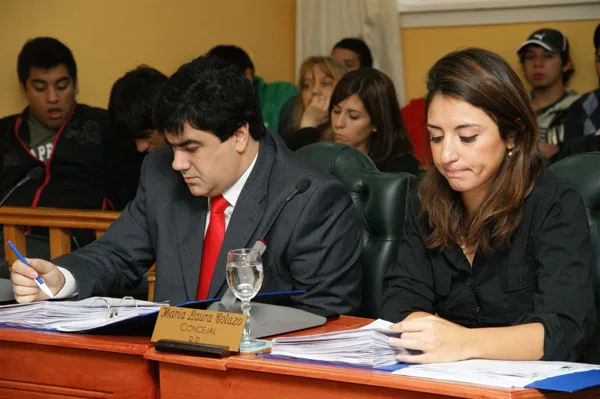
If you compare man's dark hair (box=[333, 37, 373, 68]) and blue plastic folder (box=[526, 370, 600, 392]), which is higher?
man's dark hair (box=[333, 37, 373, 68])

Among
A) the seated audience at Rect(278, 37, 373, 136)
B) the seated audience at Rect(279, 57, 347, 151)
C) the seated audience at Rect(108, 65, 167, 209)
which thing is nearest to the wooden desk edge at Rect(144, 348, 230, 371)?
the seated audience at Rect(108, 65, 167, 209)

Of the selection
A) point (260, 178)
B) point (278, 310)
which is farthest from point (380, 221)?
point (278, 310)

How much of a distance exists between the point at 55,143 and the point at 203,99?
1843mm

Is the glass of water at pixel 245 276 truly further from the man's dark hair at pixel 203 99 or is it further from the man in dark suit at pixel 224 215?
the man's dark hair at pixel 203 99

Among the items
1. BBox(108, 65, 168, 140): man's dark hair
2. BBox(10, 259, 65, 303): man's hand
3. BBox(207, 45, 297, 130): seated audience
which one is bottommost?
BBox(10, 259, 65, 303): man's hand

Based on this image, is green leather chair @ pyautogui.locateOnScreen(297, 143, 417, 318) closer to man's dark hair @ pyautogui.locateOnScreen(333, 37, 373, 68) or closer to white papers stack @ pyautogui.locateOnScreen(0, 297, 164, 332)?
white papers stack @ pyautogui.locateOnScreen(0, 297, 164, 332)

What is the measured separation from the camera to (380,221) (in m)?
2.44

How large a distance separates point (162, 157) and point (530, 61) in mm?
2655

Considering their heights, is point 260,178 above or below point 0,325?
above

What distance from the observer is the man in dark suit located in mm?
2137

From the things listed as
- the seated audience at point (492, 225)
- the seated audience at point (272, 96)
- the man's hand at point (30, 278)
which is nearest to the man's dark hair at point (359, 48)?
the seated audience at point (272, 96)

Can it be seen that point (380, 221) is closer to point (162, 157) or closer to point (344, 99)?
point (162, 157)

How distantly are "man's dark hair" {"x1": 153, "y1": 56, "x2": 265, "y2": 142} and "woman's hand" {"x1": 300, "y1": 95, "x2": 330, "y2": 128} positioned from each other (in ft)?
6.68

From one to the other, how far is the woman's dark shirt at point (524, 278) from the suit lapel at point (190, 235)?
491 mm
